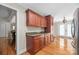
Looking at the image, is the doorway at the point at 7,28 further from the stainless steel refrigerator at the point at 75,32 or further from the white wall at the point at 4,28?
the stainless steel refrigerator at the point at 75,32

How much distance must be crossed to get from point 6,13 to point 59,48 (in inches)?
41.0

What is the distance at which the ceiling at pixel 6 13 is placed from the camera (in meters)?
1.75

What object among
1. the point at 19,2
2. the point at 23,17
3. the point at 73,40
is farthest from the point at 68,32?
the point at 19,2

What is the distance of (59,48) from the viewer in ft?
6.01

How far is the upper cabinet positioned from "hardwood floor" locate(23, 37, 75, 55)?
36cm

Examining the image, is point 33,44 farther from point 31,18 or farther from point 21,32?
point 31,18

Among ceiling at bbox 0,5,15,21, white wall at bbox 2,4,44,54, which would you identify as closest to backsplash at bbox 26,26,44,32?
white wall at bbox 2,4,44,54

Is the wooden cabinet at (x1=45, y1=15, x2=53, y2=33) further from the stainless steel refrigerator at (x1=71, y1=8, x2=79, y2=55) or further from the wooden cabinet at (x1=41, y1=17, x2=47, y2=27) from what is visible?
the stainless steel refrigerator at (x1=71, y1=8, x2=79, y2=55)

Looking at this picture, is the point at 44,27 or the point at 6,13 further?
the point at 44,27

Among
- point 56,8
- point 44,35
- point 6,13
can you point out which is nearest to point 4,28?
point 6,13

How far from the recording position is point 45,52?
1859 mm

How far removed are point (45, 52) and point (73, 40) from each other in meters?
0.51

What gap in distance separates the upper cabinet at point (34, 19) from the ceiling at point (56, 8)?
69mm

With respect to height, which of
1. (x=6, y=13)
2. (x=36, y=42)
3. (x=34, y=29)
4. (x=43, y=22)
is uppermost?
(x=6, y=13)
